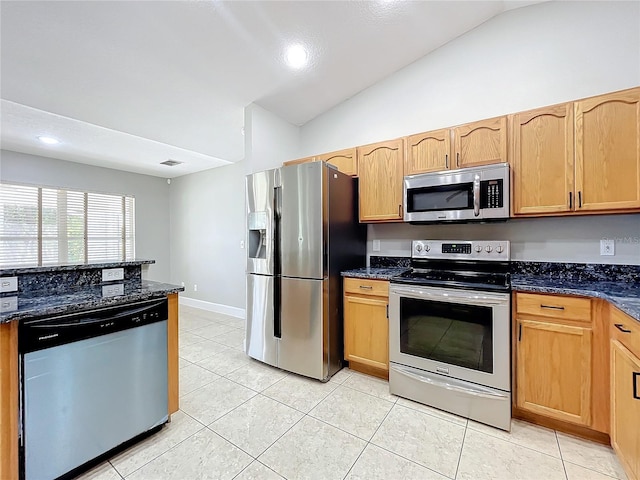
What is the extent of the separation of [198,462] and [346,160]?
2.70 meters

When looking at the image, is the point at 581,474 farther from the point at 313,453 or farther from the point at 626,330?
the point at 313,453

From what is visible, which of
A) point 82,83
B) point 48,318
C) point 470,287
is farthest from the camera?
point 82,83

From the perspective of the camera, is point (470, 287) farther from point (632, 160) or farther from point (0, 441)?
point (0, 441)

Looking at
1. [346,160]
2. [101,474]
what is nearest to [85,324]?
[101,474]

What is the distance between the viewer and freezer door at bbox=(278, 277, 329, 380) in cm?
247

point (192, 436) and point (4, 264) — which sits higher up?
point (4, 264)

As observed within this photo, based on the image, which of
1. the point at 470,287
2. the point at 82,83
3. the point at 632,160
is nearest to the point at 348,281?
the point at 470,287

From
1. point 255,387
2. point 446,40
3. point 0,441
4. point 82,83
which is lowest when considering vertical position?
point 255,387

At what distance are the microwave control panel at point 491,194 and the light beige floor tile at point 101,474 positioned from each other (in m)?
2.92

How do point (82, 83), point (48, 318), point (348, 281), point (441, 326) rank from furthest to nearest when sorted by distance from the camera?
point (348, 281) → point (82, 83) → point (441, 326) → point (48, 318)

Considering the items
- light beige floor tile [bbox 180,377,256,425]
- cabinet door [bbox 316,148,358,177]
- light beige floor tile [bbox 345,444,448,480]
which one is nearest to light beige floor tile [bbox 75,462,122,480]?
light beige floor tile [bbox 180,377,256,425]

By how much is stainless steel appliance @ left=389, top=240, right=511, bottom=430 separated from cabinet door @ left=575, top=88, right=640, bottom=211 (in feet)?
2.16

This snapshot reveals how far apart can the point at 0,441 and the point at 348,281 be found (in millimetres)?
2246

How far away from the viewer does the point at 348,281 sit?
2627 millimetres
